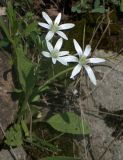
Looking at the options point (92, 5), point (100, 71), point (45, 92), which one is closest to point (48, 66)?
point (45, 92)

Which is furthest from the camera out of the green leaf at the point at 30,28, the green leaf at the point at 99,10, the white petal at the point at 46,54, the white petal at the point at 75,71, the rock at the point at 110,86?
the green leaf at the point at 99,10

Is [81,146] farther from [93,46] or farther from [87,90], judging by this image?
[93,46]

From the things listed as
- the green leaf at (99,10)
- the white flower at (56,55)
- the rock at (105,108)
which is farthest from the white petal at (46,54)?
the green leaf at (99,10)

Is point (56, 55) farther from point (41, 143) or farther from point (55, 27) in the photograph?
point (41, 143)

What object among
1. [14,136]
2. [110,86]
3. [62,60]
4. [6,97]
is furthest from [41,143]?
[110,86]

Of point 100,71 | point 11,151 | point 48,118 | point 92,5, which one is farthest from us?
point 92,5

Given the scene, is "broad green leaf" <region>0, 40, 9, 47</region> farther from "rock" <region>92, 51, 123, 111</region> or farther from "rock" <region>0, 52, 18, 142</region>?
"rock" <region>92, 51, 123, 111</region>

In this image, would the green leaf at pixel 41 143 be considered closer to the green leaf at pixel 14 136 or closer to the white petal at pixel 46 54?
the green leaf at pixel 14 136
